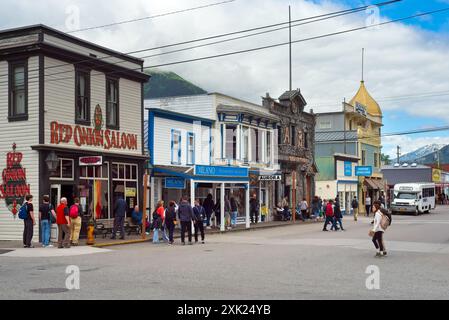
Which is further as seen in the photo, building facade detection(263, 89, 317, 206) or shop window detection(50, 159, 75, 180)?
building facade detection(263, 89, 317, 206)

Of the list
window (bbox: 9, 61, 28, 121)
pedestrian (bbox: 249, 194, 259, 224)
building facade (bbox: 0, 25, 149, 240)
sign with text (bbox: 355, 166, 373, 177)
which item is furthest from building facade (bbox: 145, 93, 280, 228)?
sign with text (bbox: 355, 166, 373, 177)

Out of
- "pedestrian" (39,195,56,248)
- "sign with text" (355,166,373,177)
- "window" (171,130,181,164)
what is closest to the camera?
"pedestrian" (39,195,56,248)

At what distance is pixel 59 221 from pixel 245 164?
17.9 meters

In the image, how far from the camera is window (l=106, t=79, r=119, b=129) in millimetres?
26422

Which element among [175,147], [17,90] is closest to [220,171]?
[175,147]

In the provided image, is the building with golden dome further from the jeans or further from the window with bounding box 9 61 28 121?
the jeans

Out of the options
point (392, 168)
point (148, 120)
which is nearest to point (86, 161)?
point (148, 120)

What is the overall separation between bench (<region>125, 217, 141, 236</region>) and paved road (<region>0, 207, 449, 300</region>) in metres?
4.32

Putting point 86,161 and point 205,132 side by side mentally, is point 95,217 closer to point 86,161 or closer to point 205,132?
point 86,161

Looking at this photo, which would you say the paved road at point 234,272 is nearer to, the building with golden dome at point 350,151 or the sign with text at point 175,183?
the sign with text at point 175,183

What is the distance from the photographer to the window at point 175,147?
3162 cm

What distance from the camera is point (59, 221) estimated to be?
20906 millimetres

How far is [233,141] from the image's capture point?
36.5m

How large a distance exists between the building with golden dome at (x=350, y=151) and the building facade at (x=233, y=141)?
15.5 metres
